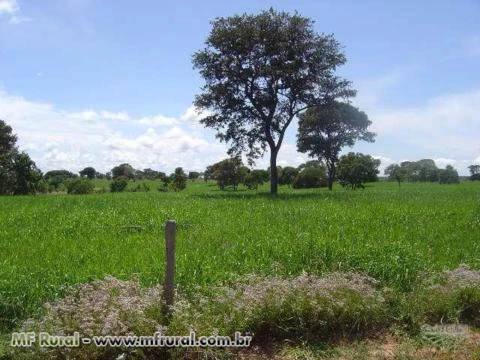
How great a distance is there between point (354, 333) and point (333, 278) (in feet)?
3.30

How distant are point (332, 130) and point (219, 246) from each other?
133ft

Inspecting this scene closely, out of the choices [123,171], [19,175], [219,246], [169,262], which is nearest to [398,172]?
[19,175]

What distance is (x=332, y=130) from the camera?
49.7m

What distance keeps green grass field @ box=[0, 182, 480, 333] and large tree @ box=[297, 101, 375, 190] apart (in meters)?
32.0

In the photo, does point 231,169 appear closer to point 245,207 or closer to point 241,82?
point 241,82

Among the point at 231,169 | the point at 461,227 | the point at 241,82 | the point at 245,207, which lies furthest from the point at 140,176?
the point at 461,227

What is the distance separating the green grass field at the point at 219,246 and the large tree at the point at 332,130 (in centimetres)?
3197

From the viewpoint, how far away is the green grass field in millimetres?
8102

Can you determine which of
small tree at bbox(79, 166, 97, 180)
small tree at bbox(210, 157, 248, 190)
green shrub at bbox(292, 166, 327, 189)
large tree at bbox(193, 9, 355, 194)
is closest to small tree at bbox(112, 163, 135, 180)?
small tree at bbox(79, 166, 97, 180)

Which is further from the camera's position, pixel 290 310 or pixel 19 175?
pixel 19 175

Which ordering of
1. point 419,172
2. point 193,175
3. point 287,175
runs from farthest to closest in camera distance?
point 193,175 < point 419,172 < point 287,175

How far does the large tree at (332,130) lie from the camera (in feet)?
159

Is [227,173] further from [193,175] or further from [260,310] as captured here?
[193,175]

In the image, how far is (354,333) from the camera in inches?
266
